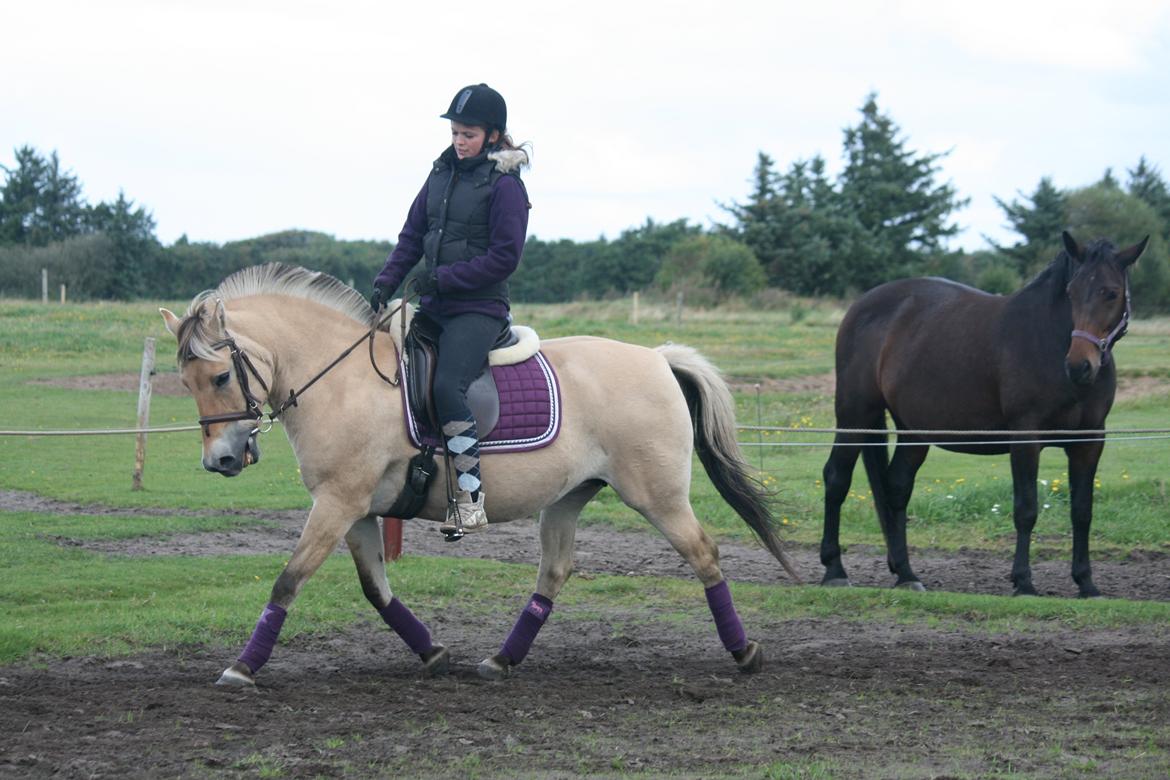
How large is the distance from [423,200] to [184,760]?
3179 mm

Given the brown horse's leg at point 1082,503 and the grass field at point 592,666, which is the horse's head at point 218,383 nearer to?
the grass field at point 592,666

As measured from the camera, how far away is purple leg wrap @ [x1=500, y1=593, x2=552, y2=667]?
6770 mm

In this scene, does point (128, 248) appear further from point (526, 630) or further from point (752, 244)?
point (526, 630)

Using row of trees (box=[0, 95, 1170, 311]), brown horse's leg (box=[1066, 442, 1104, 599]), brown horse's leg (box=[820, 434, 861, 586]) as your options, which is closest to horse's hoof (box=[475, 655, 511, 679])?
brown horse's leg (box=[820, 434, 861, 586])

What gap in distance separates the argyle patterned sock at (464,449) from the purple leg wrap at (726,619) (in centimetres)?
146

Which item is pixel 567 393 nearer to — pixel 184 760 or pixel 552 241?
pixel 184 760

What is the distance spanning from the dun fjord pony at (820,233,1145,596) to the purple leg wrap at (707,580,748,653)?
3.31 m

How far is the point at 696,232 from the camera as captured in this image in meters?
65.8

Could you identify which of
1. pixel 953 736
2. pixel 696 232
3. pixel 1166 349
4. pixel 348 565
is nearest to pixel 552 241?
pixel 696 232

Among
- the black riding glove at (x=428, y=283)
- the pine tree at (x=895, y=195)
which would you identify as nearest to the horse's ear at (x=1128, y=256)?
the black riding glove at (x=428, y=283)

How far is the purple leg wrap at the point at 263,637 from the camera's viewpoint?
6.06 meters

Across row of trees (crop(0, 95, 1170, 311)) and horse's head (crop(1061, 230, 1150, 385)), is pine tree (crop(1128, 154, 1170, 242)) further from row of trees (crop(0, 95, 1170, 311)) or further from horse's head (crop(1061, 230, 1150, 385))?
horse's head (crop(1061, 230, 1150, 385))

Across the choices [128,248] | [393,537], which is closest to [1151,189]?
[128,248]

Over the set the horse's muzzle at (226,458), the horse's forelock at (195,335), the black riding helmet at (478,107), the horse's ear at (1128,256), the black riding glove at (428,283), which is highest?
the black riding helmet at (478,107)
